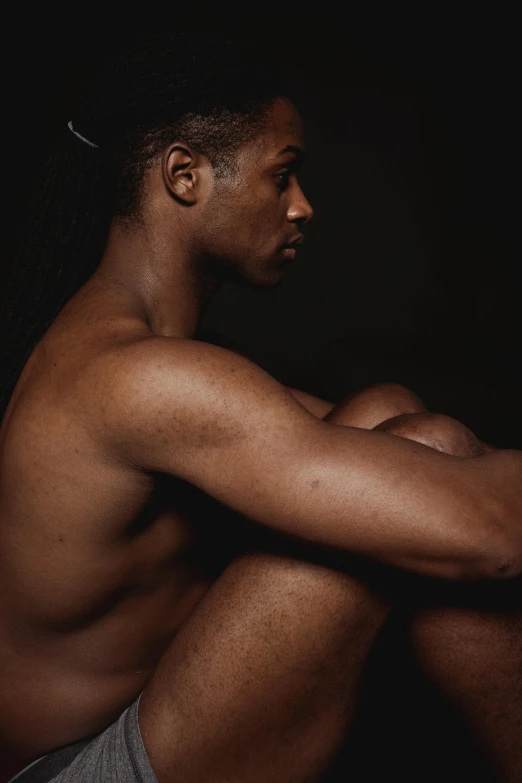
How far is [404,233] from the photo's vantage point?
120 inches

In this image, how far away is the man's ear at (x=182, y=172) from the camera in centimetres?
137

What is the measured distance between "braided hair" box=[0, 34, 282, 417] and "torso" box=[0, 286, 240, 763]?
0.32 metres

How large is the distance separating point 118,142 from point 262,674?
90cm

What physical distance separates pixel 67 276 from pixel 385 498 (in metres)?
0.84

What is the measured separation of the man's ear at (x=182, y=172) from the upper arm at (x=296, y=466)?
0.41m

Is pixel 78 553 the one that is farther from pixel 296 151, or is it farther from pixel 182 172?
pixel 296 151

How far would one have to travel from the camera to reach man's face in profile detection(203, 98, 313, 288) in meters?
1.40

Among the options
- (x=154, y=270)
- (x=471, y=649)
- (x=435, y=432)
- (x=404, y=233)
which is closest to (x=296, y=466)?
(x=435, y=432)

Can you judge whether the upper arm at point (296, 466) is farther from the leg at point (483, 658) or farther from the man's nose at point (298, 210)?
the man's nose at point (298, 210)

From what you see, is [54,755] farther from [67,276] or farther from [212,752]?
[67,276]

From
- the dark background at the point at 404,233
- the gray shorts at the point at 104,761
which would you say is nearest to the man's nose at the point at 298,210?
the gray shorts at the point at 104,761

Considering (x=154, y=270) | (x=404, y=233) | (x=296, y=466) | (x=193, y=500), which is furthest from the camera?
(x=404, y=233)

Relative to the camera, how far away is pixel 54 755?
1285 millimetres

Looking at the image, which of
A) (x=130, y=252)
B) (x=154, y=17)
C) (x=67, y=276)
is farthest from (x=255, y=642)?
(x=154, y=17)
